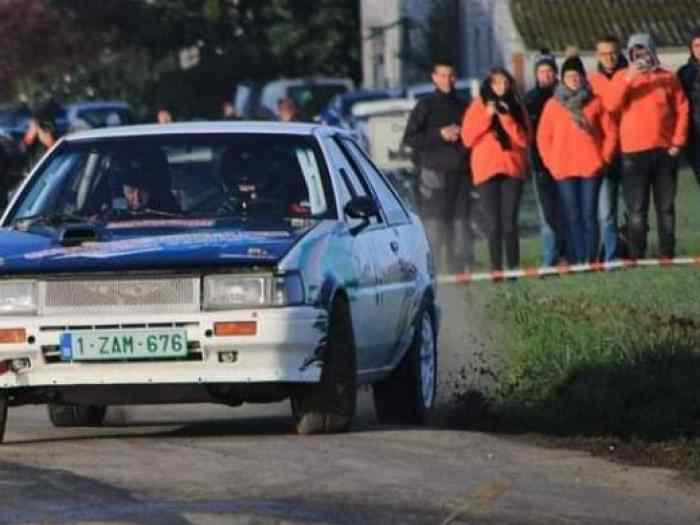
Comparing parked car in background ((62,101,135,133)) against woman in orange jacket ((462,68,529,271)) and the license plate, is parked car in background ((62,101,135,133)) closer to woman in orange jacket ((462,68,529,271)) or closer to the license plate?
woman in orange jacket ((462,68,529,271))

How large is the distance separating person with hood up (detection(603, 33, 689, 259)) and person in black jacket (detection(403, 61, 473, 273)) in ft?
7.55

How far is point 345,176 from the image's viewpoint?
1334cm

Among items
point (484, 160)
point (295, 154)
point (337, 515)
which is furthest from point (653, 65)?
point (337, 515)

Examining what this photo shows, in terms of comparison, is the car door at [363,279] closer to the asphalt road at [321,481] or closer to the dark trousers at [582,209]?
the asphalt road at [321,481]

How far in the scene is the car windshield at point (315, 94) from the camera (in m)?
47.1

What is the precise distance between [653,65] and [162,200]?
7960mm

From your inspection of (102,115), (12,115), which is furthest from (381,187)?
(102,115)

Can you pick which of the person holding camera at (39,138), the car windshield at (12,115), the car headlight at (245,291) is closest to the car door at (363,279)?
the car headlight at (245,291)

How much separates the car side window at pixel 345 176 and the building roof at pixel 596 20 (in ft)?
112

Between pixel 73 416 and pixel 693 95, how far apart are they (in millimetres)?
8345

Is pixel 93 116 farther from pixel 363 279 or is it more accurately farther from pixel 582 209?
pixel 363 279

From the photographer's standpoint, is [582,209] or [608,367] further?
[582,209]

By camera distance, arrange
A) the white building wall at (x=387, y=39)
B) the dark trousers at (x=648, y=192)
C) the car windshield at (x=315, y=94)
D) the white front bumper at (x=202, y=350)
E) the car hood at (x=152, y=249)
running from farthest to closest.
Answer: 1. the white building wall at (x=387, y=39)
2. the car windshield at (x=315, y=94)
3. the dark trousers at (x=648, y=192)
4. the car hood at (x=152, y=249)
5. the white front bumper at (x=202, y=350)

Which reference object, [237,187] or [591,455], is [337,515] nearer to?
[591,455]
